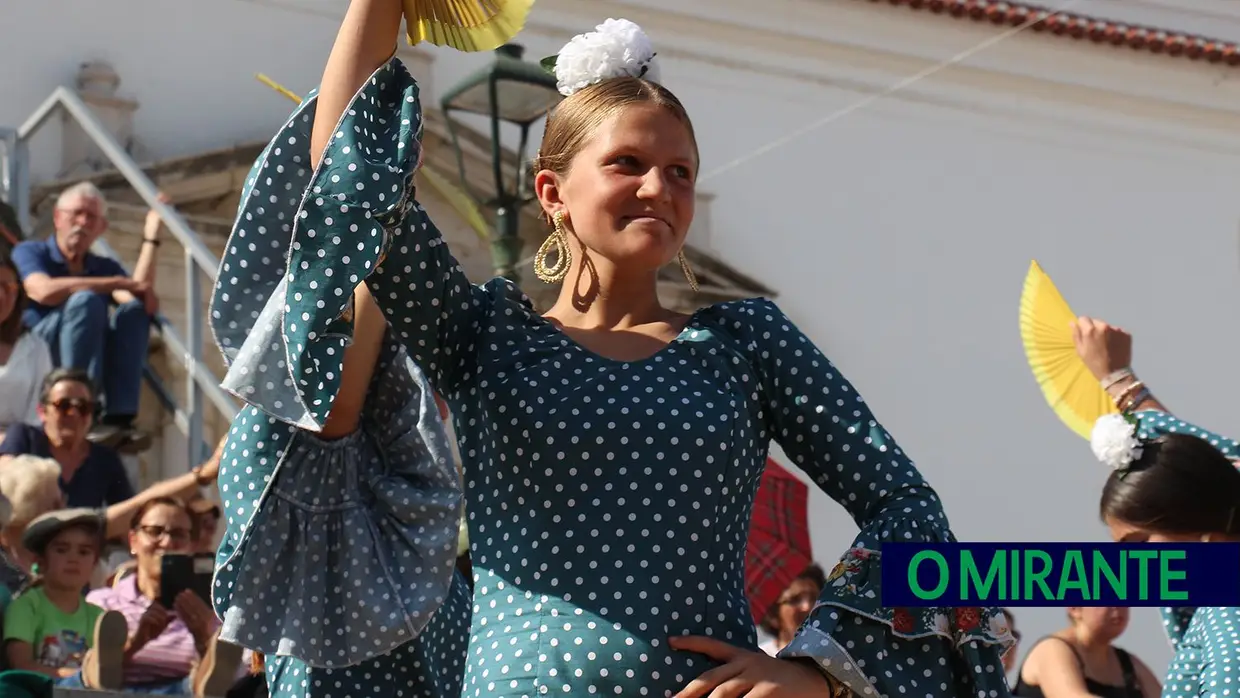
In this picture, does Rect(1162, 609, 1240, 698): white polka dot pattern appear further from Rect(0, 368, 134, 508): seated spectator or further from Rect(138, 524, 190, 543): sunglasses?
Rect(0, 368, 134, 508): seated spectator

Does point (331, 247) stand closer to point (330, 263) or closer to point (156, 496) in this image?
point (330, 263)

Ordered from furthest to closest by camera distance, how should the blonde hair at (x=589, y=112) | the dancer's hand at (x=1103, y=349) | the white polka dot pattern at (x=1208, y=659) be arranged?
1. the dancer's hand at (x=1103, y=349)
2. the white polka dot pattern at (x=1208, y=659)
3. the blonde hair at (x=589, y=112)

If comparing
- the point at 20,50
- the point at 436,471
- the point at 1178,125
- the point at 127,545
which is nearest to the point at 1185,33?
the point at 1178,125

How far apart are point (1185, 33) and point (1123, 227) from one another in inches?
49.1

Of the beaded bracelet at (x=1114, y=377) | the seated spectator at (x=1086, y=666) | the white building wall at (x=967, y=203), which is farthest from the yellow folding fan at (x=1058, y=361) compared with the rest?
the white building wall at (x=967, y=203)

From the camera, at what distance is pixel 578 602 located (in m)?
2.10

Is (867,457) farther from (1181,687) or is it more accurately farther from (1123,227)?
(1123,227)

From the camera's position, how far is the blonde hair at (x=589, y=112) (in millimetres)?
2299

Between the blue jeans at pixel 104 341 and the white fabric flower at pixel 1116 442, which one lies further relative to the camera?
the blue jeans at pixel 104 341

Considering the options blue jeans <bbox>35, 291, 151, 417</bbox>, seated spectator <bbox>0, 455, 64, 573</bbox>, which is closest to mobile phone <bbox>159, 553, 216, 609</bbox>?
seated spectator <bbox>0, 455, 64, 573</bbox>

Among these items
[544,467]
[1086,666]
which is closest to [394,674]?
[544,467]

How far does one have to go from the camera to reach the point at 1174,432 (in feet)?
11.7

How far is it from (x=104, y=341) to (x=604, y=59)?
14.1ft

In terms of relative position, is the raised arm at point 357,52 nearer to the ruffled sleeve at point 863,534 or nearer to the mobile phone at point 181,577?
the ruffled sleeve at point 863,534
